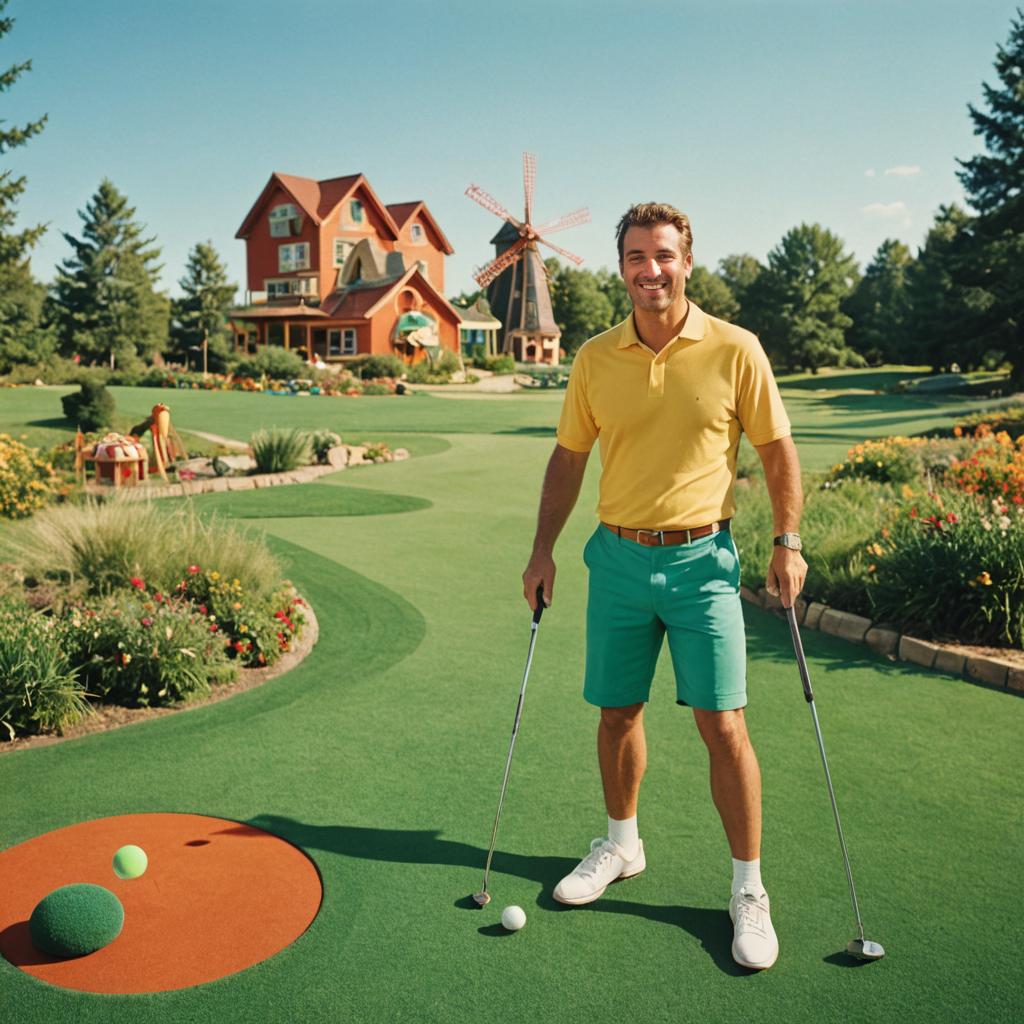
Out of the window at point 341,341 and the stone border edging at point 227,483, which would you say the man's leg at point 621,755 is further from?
the window at point 341,341

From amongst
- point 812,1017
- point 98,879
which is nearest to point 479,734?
point 98,879

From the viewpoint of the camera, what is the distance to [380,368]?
41.5 metres

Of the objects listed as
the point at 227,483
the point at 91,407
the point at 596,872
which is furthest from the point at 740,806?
the point at 91,407

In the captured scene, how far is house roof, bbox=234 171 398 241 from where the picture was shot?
49.2 meters

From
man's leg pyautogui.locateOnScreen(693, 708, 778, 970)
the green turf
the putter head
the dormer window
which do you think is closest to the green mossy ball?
man's leg pyautogui.locateOnScreen(693, 708, 778, 970)

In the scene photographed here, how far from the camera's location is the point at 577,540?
1041cm

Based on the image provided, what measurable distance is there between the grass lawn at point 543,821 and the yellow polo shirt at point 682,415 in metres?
1.41

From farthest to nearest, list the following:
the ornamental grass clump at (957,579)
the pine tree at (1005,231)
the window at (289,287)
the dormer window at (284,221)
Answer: the dormer window at (284,221) < the window at (289,287) < the pine tree at (1005,231) < the ornamental grass clump at (957,579)

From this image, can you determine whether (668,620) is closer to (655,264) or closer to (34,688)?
(655,264)

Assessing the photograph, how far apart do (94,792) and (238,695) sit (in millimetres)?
1297

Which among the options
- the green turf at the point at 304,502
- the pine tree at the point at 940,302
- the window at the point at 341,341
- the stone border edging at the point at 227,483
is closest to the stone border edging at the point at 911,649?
the green turf at the point at 304,502

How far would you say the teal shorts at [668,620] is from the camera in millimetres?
3307

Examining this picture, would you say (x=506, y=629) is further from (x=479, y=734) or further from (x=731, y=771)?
(x=731, y=771)

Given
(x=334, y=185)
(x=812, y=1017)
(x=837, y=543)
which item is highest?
(x=334, y=185)
